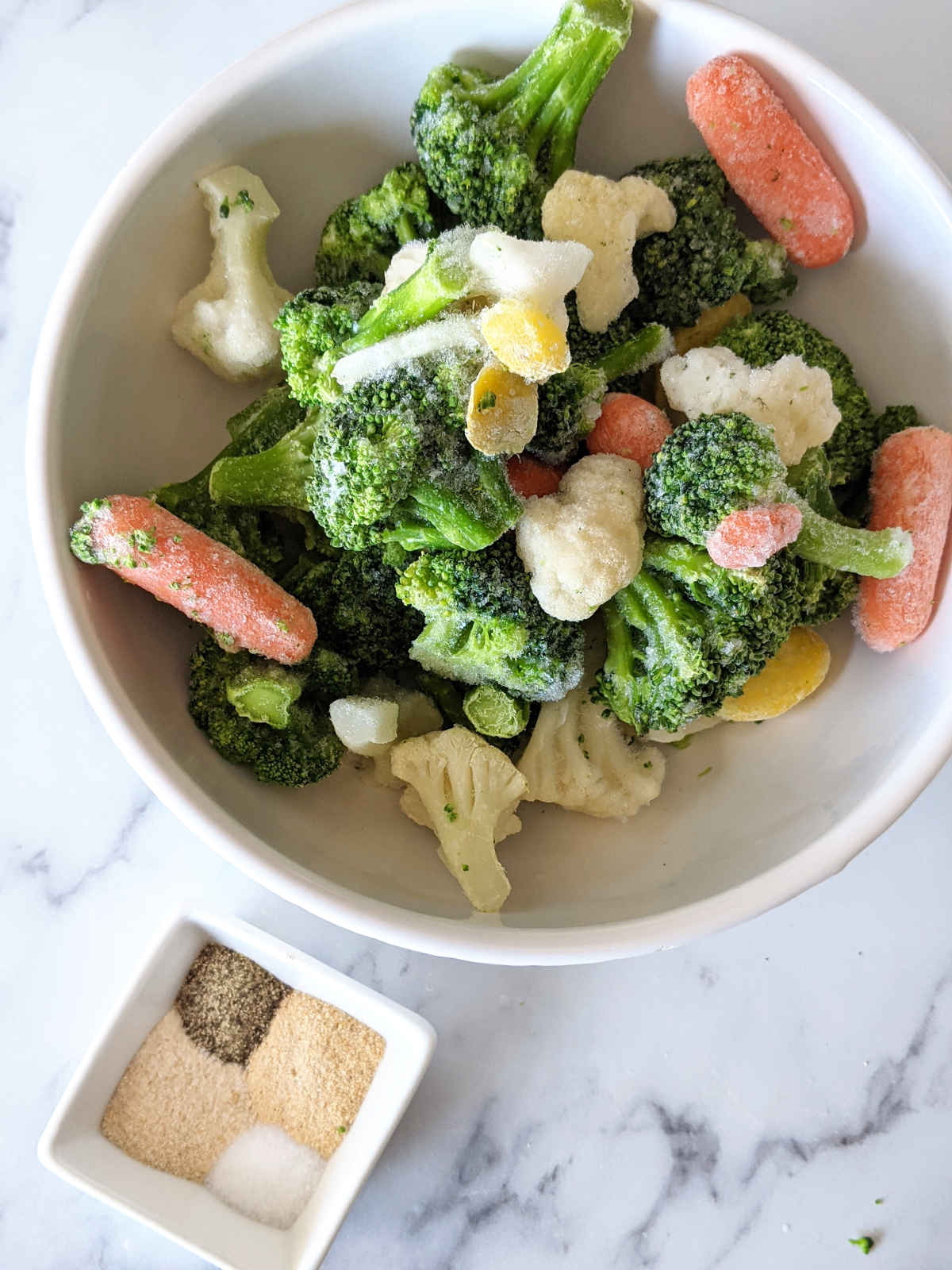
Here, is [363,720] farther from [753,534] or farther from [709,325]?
[709,325]

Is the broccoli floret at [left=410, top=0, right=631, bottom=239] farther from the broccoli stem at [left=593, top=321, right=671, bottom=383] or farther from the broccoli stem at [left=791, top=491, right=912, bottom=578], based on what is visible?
the broccoli stem at [left=791, top=491, right=912, bottom=578]

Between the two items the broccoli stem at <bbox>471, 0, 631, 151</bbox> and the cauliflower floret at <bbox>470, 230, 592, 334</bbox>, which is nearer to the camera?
the cauliflower floret at <bbox>470, 230, 592, 334</bbox>

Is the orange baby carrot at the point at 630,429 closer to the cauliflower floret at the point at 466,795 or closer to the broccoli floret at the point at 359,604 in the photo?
the broccoli floret at the point at 359,604

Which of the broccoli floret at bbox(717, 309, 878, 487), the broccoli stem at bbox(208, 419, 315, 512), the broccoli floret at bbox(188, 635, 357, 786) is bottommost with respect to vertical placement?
the broccoli floret at bbox(188, 635, 357, 786)

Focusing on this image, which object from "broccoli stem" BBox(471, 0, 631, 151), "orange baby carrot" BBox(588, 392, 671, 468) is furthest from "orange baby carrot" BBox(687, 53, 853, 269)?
"orange baby carrot" BBox(588, 392, 671, 468)

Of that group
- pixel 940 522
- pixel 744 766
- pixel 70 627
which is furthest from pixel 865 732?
pixel 70 627

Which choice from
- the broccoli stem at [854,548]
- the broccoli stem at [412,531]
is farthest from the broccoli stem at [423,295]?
the broccoli stem at [854,548]

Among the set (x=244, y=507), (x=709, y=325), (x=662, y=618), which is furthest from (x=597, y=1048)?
(x=709, y=325)

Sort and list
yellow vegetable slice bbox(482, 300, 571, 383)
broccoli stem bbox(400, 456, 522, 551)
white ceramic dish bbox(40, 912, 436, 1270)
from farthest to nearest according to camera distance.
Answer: white ceramic dish bbox(40, 912, 436, 1270) → broccoli stem bbox(400, 456, 522, 551) → yellow vegetable slice bbox(482, 300, 571, 383)
